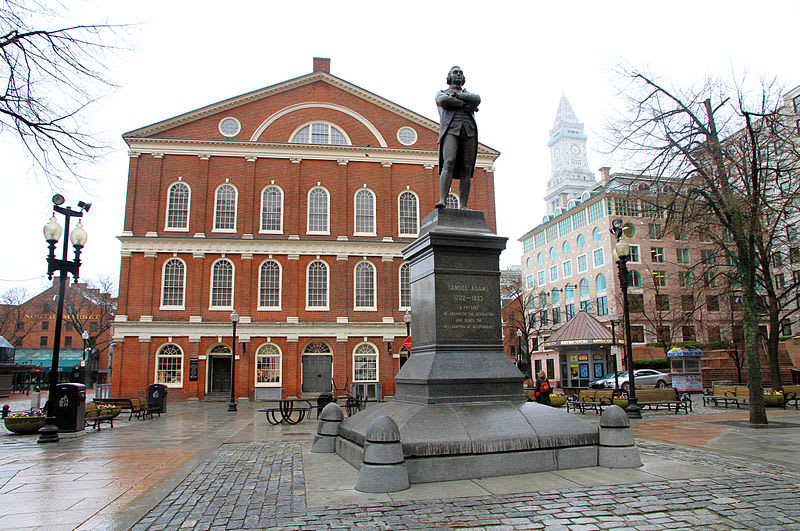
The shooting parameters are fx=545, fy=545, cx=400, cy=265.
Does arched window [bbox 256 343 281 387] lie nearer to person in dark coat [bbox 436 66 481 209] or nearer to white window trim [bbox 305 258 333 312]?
white window trim [bbox 305 258 333 312]

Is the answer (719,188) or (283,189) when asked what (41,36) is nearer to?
(719,188)

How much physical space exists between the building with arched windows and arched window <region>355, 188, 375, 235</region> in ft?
0.31

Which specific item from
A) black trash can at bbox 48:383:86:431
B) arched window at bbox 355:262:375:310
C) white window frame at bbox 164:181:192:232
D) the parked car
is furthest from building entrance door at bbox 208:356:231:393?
the parked car

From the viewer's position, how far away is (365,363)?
34.4m

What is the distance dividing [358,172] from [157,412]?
785 inches

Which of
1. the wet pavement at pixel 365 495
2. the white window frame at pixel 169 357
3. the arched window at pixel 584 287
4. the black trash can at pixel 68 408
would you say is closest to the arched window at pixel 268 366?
the white window frame at pixel 169 357

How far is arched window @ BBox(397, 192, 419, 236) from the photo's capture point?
3628cm

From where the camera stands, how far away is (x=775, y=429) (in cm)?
1342

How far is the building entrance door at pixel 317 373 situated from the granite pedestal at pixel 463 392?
25342 millimetres

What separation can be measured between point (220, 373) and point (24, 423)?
62.4 ft

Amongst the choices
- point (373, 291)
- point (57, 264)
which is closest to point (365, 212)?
point (373, 291)

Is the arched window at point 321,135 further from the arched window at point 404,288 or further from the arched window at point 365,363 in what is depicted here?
the arched window at point 365,363

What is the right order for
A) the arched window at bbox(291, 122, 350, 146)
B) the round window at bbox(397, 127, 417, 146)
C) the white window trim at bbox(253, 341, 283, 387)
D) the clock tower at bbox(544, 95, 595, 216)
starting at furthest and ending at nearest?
the clock tower at bbox(544, 95, 595, 216) → the round window at bbox(397, 127, 417, 146) → the arched window at bbox(291, 122, 350, 146) → the white window trim at bbox(253, 341, 283, 387)

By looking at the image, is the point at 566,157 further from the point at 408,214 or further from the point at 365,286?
the point at 365,286
